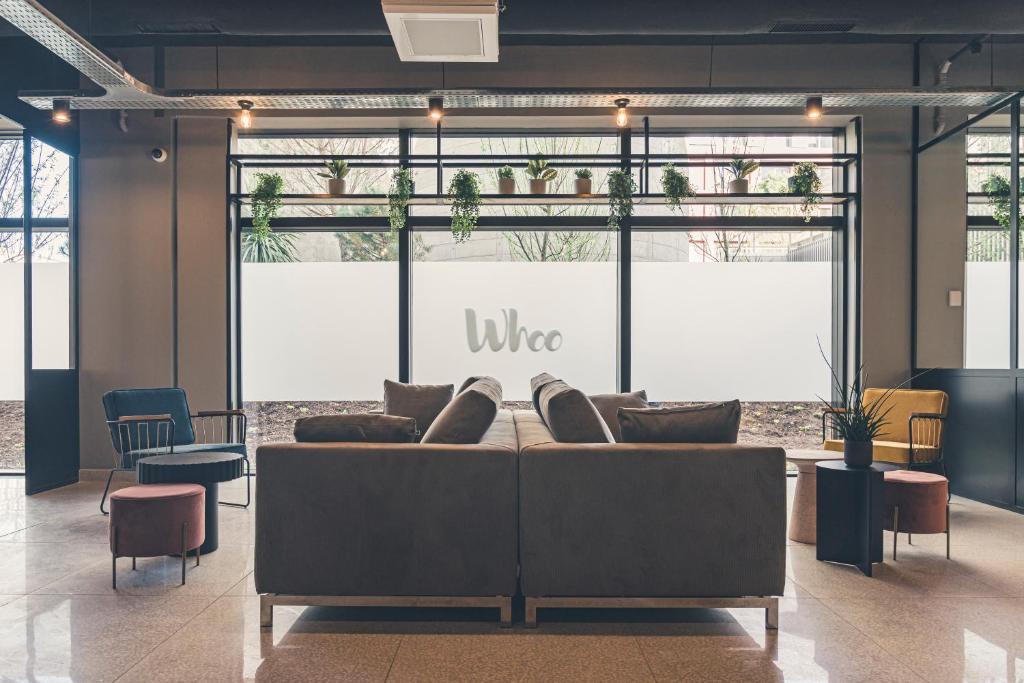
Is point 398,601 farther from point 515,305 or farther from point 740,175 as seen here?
point 740,175

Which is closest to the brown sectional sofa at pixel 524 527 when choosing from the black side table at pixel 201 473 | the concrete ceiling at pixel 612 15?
the black side table at pixel 201 473

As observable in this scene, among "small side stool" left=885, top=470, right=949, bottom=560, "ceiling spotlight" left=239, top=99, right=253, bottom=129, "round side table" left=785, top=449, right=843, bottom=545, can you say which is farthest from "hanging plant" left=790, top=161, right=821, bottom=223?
"ceiling spotlight" left=239, top=99, right=253, bottom=129

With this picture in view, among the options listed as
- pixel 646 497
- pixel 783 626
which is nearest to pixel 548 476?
pixel 646 497

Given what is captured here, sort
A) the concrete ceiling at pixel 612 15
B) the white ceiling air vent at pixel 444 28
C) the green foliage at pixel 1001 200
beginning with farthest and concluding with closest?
the green foliage at pixel 1001 200 → the concrete ceiling at pixel 612 15 → the white ceiling air vent at pixel 444 28

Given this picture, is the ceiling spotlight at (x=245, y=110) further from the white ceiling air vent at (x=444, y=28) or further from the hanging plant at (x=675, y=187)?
the hanging plant at (x=675, y=187)

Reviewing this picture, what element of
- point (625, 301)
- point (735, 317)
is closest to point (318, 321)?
point (625, 301)

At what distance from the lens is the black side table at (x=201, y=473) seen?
425 centimetres

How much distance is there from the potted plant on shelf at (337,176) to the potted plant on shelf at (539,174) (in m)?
1.68

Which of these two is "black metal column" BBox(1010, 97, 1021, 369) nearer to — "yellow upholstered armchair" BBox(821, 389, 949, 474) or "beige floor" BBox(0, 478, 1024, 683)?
"yellow upholstered armchair" BBox(821, 389, 949, 474)

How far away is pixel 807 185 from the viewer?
21.2 ft

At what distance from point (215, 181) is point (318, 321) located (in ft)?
5.31

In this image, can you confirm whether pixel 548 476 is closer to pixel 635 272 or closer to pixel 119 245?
pixel 635 272

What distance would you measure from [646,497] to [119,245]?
591 cm

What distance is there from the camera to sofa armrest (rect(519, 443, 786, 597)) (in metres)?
3.11
